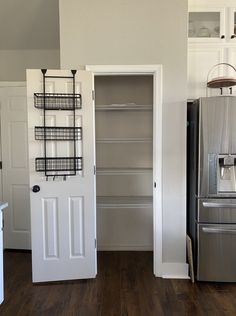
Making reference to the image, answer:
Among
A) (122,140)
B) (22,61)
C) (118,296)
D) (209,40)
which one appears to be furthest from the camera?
(22,61)

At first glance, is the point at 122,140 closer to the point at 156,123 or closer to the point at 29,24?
the point at 156,123

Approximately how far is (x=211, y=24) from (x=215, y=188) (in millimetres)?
1901

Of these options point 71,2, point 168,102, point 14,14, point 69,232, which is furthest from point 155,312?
point 14,14

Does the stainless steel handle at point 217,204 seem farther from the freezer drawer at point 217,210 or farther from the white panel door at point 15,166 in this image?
the white panel door at point 15,166

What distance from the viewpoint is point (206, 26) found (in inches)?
121

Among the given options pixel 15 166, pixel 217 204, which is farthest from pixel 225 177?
pixel 15 166

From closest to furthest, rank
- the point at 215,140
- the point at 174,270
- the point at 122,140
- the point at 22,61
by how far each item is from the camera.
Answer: the point at 215,140 → the point at 174,270 → the point at 122,140 → the point at 22,61

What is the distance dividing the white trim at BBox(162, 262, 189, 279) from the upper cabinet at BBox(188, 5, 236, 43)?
99.3 inches

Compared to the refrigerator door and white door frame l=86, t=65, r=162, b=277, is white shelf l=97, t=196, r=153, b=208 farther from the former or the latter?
the refrigerator door

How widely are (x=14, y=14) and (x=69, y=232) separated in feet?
9.27

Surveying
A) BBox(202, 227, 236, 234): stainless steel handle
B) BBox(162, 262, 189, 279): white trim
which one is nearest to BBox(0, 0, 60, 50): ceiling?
BBox(202, 227, 236, 234): stainless steel handle

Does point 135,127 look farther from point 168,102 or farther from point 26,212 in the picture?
point 26,212

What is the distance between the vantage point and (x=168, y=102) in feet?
9.31

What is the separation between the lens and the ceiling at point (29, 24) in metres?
3.30
